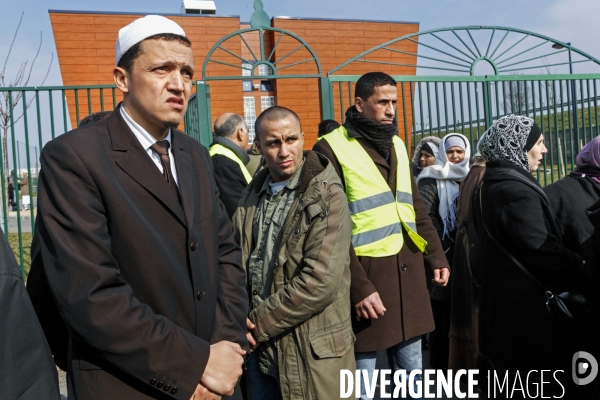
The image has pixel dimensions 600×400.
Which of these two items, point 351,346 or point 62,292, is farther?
point 351,346

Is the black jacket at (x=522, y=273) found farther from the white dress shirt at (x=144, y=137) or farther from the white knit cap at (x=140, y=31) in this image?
the white knit cap at (x=140, y=31)

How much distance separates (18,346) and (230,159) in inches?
121

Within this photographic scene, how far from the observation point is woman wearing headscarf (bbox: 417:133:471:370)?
14.0 ft

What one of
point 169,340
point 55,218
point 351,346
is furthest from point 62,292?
point 351,346

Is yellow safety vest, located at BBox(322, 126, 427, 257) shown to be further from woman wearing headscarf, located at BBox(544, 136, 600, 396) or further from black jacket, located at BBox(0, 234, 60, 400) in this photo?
black jacket, located at BBox(0, 234, 60, 400)

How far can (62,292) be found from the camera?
4.72ft

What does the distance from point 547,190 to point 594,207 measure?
18.8 inches

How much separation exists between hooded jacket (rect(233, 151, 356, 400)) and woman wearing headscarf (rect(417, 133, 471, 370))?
199 cm

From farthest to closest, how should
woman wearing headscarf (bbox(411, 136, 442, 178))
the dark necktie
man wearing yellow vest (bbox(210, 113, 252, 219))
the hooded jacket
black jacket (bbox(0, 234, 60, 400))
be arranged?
woman wearing headscarf (bbox(411, 136, 442, 178))
man wearing yellow vest (bbox(210, 113, 252, 219))
the hooded jacket
the dark necktie
black jacket (bbox(0, 234, 60, 400))

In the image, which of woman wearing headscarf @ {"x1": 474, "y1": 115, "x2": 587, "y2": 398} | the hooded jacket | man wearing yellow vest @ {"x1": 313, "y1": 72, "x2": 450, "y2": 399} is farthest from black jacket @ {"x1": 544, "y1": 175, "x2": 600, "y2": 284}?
the hooded jacket

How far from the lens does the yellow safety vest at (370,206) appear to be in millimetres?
2922

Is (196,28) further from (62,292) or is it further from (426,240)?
(62,292)

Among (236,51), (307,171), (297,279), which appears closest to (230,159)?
(307,171)

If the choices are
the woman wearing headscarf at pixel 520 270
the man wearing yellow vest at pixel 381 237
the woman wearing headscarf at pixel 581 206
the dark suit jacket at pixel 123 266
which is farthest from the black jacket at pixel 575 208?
the dark suit jacket at pixel 123 266
